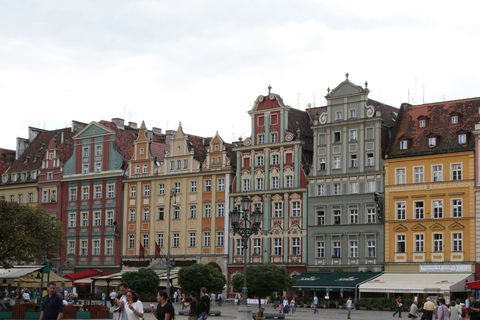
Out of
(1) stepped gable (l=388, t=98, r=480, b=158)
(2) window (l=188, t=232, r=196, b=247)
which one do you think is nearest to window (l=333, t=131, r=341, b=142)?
(1) stepped gable (l=388, t=98, r=480, b=158)

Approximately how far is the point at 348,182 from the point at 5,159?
4632cm

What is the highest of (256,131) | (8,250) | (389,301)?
(256,131)

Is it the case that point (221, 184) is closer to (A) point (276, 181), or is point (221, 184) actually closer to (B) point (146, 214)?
(A) point (276, 181)

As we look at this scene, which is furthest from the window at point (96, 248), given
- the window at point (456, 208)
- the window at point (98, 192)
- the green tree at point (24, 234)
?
the window at point (456, 208)

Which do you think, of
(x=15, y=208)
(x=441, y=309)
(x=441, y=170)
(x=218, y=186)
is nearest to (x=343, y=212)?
(x=441, y=170)

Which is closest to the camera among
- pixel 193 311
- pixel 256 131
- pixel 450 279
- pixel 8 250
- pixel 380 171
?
pixel 193 311

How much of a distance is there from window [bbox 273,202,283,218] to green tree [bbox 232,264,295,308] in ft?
40.6

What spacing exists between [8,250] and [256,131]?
28.0 m

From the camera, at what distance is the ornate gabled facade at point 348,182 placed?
63688 millimetres

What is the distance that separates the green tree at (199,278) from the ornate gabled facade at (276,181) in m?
8.45

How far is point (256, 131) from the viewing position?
2813 inches

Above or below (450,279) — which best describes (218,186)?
above

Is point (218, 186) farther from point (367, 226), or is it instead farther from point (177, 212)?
point (367, 226)

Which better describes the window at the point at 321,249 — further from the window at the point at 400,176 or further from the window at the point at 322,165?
the window at the point at 400,176
